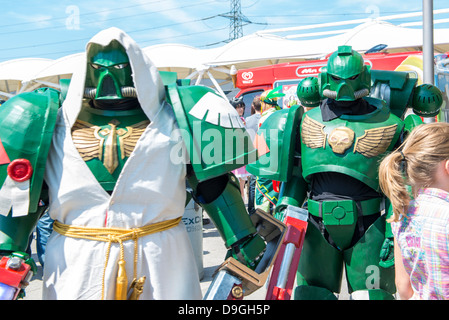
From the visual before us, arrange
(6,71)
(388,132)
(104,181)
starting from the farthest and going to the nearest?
(6,71) < (388,132) < (104,181)

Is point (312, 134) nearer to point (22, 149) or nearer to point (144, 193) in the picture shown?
point (144, 193)

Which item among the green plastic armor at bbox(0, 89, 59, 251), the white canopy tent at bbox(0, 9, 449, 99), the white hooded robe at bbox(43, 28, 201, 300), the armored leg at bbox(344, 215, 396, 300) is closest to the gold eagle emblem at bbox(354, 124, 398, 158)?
the armored leg at bbox(344, 215, 396, 300)

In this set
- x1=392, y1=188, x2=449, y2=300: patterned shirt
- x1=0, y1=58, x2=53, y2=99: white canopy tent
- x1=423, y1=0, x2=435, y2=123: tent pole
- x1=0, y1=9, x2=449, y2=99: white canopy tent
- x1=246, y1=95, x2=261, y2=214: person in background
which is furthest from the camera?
x1=0, y1=58, x2=53, y2=99: white canopy tent

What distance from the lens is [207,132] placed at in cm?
194

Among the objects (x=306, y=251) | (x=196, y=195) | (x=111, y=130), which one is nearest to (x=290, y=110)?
(x=306, y=251)

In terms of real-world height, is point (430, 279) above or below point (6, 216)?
below

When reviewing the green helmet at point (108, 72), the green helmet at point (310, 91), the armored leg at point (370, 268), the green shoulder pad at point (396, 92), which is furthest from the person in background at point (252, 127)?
the green helmet at point (108, 72)

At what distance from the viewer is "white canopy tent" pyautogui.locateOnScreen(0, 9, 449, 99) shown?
1109cm

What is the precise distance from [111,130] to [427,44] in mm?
4030

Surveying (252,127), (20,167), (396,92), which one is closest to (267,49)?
(252,127)

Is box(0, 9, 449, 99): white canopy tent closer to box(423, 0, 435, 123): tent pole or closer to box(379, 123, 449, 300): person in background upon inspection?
box(423, 0, 435, 123): tent pole

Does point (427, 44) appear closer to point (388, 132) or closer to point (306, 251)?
point (388, 132)

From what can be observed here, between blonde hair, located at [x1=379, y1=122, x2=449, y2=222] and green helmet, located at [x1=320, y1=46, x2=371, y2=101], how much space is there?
Answer: 944 mm

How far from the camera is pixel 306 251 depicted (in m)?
2.85
